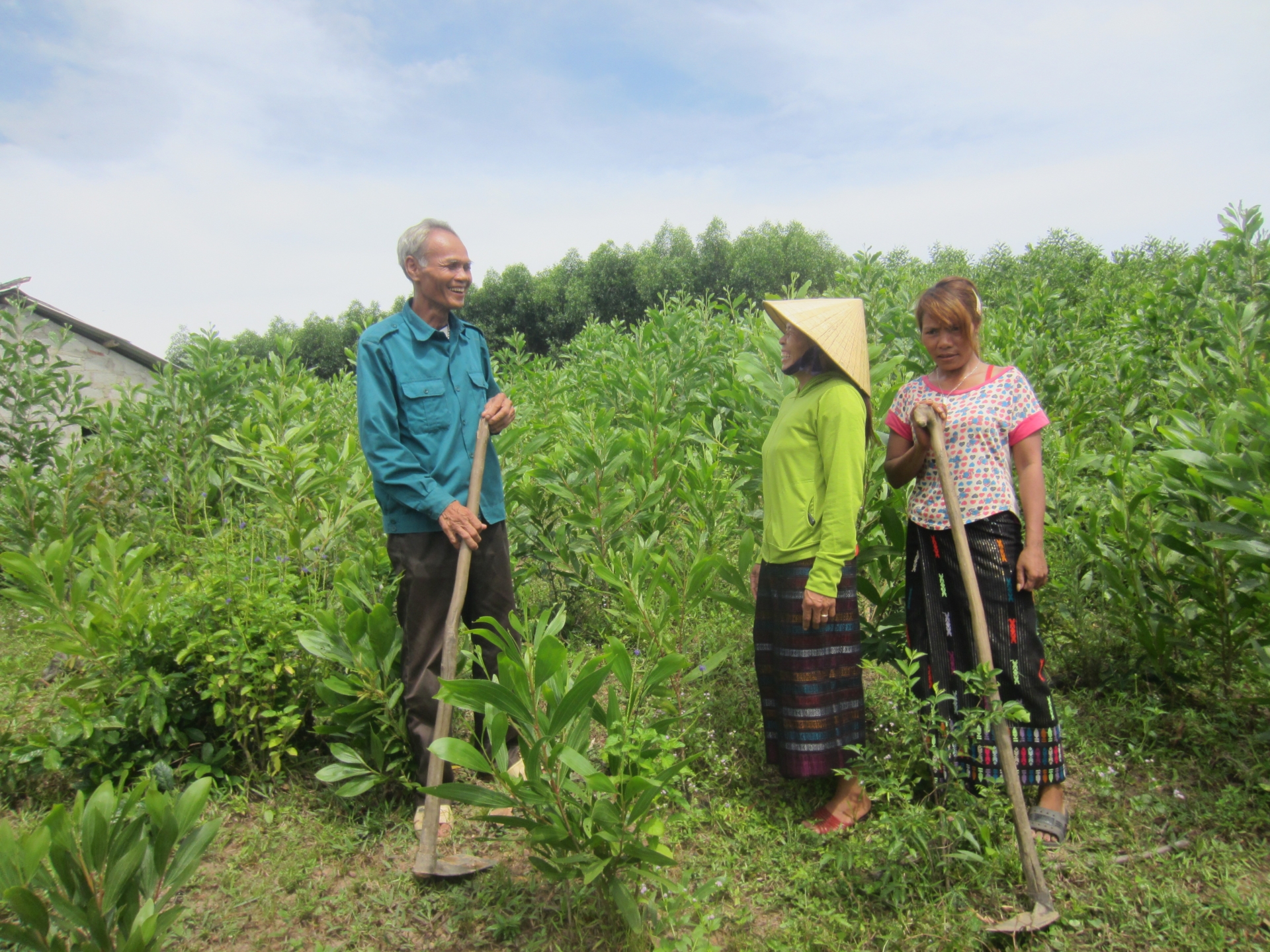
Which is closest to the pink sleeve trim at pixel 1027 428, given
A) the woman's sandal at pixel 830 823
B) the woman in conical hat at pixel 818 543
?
the woman in conical hat at pixel 818 543

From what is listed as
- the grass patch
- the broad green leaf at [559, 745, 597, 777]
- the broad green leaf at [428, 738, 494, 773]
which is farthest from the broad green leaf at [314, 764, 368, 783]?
the broad green leaf at [559, 745, 597, 777]

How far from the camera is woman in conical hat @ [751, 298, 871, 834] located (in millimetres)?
2420

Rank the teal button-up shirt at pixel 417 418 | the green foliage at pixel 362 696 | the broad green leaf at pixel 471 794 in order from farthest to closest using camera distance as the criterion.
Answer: the green foliage at pixel 362 696, the teal button-up shirt at pixel 417 418, the broad green leaf at pixel 471 794

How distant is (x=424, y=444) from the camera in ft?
8.95

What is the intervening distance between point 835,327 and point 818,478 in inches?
19.1

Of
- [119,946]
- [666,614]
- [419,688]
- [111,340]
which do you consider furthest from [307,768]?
[111,340]

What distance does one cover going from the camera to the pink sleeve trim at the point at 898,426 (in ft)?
8.55

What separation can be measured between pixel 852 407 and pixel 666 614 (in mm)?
997

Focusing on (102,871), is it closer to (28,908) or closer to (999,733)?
(28,908)

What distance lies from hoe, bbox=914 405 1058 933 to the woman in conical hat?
22 cm

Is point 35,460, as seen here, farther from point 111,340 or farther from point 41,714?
point 111,340

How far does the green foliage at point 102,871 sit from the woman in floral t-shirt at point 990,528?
7.08ft

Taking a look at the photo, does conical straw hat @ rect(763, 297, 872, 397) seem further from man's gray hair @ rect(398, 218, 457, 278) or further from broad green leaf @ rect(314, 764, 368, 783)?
broad green leaf @ rect(314, 764, 368, 783)

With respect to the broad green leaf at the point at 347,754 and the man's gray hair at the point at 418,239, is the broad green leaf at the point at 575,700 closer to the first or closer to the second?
the broad green leaf at the point at 347,754
